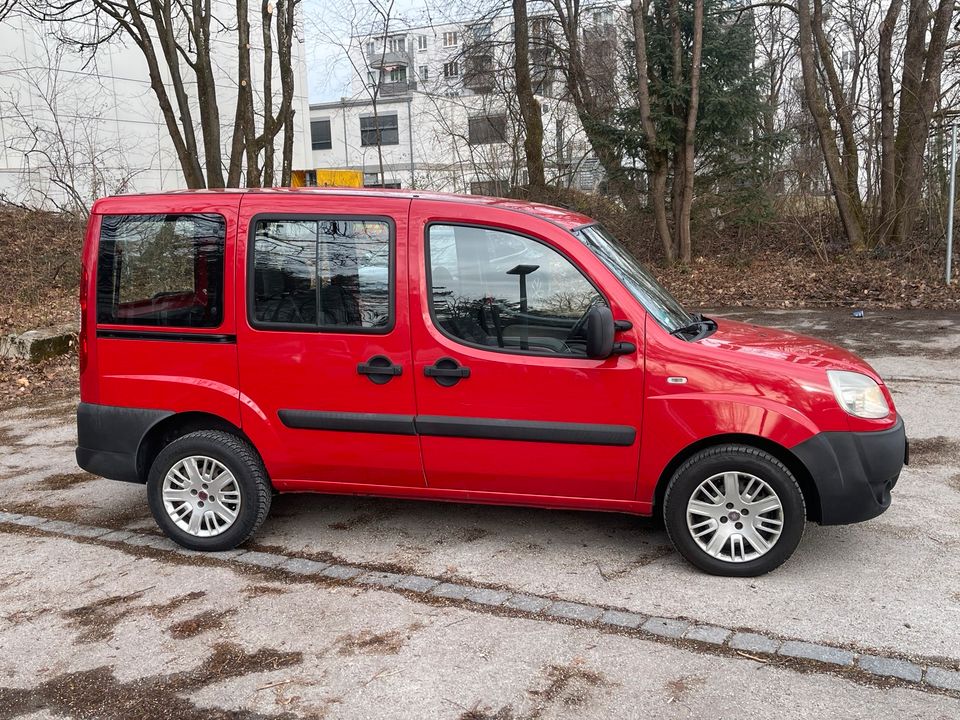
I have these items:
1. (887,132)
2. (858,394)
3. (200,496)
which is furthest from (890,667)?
(887,132)

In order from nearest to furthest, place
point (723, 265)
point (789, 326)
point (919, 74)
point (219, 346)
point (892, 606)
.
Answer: point (892, 606) < point (219, 346) < point (789, 326) < point (919, 74) < point (723, 265)

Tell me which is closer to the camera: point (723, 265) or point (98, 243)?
point (98, 243)

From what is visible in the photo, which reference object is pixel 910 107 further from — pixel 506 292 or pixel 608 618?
pixel 608 618

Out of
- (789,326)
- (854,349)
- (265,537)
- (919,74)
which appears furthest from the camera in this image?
(919,74)

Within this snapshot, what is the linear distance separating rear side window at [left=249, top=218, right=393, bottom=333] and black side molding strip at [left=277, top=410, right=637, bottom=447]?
1.60 ft

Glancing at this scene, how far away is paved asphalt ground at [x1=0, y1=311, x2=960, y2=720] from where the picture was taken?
3.30 metres

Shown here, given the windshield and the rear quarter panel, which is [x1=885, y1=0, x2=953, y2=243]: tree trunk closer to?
the windshield

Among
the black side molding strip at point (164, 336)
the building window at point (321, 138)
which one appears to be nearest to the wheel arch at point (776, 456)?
the black side molding strip at point (164, 336)

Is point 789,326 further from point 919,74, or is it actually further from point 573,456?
point 573,456

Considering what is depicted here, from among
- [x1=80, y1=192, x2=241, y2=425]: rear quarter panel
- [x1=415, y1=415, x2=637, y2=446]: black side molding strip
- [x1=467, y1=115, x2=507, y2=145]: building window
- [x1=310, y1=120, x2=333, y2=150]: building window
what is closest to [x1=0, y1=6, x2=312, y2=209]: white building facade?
[x1=467, y1=115, x2=507, y2=145]: building window

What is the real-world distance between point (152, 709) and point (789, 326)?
11.1 meters

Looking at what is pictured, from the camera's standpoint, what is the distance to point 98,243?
4.91 m

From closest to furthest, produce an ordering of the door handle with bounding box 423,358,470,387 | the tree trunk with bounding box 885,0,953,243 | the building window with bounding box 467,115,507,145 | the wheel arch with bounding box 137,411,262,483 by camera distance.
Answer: the door handle with bounding box 423,358,470,387 → the wheel arch with bounding box 137,411,262,483 → the tree trunk with bounding box 885,0,953,243 → the building window with bounding box 467,115,507,145

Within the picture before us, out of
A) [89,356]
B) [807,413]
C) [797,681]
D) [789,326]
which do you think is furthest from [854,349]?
[89,356]
